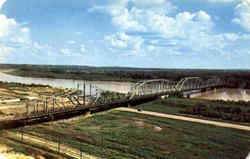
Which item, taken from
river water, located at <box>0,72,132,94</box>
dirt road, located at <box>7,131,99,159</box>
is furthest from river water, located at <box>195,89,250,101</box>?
dirt road, located at <box>7,131,99,159</box>

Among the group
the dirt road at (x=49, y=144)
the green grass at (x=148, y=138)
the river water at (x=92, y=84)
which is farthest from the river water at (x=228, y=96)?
the dirt road at (x=49, y=144)

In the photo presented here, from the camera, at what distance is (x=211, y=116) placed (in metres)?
18.2

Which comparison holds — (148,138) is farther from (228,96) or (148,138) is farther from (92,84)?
(92,84)

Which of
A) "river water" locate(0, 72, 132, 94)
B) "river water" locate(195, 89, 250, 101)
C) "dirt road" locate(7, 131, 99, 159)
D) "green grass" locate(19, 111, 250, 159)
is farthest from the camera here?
"river water" locate(0, 72, 132, 94)

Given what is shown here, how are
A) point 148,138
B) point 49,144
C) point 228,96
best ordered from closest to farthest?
point 49,144 < point 148,138 < point 228,96

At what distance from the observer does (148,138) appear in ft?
38.0

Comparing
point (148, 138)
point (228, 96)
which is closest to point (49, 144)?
point (148, 138)

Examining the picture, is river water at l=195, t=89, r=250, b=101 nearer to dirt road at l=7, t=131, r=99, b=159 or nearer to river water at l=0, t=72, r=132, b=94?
river water at l=0, t=72, r=132, b=94

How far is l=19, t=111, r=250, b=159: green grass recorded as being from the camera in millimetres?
9562

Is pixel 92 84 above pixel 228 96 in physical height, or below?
above

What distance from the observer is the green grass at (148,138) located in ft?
31.4

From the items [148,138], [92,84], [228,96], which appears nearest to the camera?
[148,138]

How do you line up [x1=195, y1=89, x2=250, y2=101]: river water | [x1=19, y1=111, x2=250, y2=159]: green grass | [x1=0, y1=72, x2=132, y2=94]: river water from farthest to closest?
1. [x1=0, y1=72, x2=132, y2=94]: river water
2. [x1=195, y1=89, x2=250, y2=101]: river water
3. [x1=19, y1=111, x2=250, y2=159]: green grass

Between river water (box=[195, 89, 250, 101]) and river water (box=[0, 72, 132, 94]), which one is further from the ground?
river water (box=[0, 72, 132, 94])
